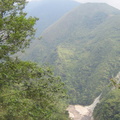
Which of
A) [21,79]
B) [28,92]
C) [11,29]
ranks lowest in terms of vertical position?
[28,92]

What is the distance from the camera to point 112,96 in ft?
255

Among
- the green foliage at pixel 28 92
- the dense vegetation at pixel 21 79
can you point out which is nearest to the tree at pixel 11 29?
the dense vegetation at pixel 21 79

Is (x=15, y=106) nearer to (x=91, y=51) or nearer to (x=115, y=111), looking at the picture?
(x=115, y=111)

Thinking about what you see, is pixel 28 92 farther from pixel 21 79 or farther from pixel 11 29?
pixel 11 29

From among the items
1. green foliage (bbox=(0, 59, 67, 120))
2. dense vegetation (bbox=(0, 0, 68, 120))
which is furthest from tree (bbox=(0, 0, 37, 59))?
green foliage (bbox=(0, 59, 67, 120))

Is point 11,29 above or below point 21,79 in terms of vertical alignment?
above

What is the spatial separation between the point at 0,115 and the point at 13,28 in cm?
622

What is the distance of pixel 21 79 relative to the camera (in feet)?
42.4

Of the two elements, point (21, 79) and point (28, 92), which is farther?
point (28, 92)

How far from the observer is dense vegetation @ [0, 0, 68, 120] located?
1188 cm

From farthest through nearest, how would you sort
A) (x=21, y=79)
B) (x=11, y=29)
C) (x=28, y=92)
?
(x=28, y=92)
(x=21, y=79)
(x=11, y=29)

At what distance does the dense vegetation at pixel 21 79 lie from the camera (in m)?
11.9

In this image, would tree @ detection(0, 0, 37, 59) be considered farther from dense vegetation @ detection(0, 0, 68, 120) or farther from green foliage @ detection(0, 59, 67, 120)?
green foliage @ detection(0, 59, 67, 120)

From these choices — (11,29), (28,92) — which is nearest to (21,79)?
(28,92)
